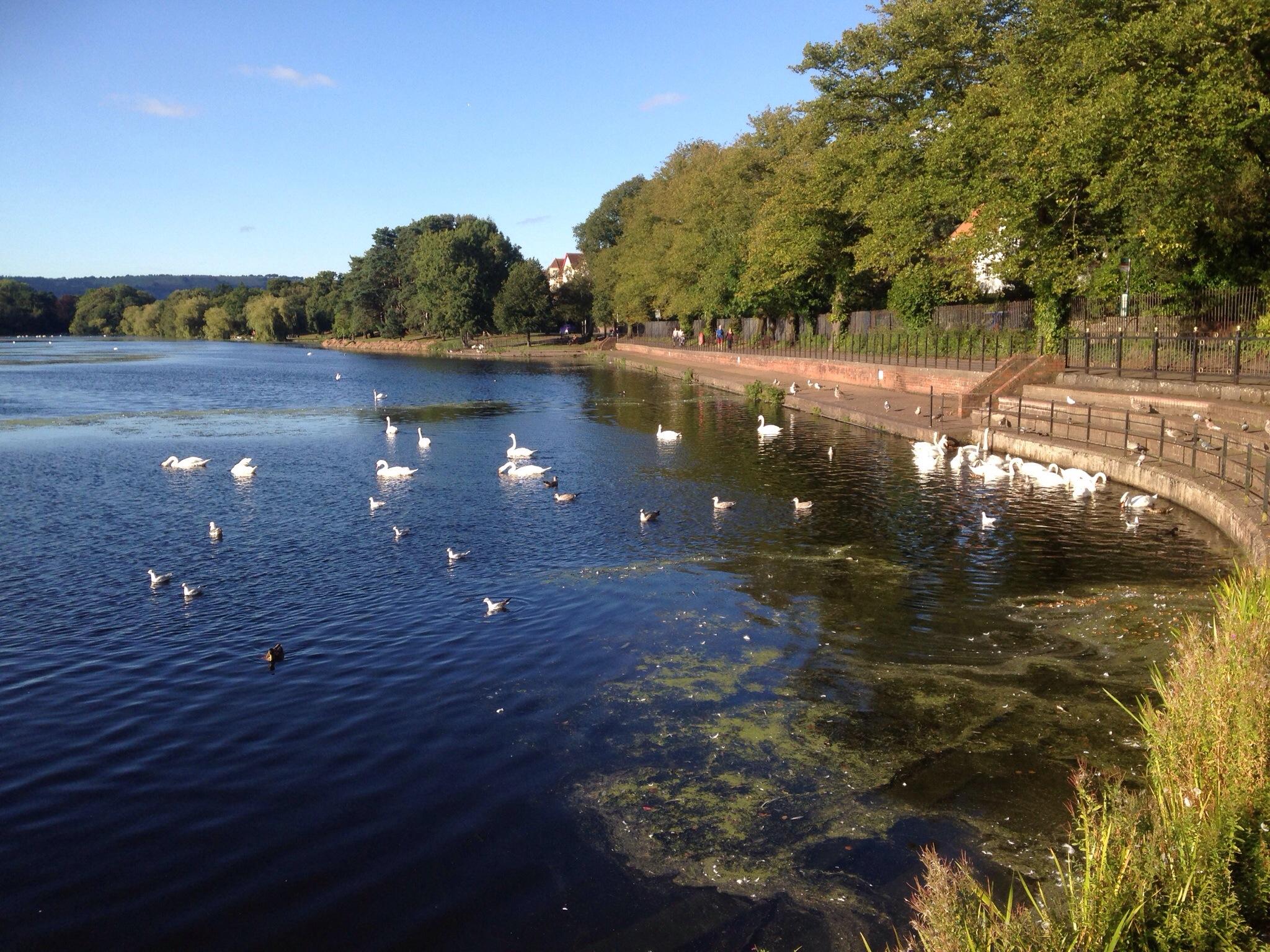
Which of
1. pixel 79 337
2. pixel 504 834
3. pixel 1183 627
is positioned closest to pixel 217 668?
pixel 504 834

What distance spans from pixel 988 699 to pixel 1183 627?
353cm

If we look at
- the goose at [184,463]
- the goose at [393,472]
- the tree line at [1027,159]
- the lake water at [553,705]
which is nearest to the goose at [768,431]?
the lake water at [553,705]

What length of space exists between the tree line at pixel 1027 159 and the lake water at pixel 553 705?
1001 centimetres

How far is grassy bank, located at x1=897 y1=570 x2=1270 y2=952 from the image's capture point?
4.44 metres

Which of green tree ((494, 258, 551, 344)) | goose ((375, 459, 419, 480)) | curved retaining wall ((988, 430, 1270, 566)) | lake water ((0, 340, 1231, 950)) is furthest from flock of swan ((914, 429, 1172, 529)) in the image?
green tree ((494, 258, 551, 344))

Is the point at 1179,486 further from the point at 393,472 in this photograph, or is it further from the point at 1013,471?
the point at 393,472

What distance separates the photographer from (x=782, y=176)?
4972 centimetres

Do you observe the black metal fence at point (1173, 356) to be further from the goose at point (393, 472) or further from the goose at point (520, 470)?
the goose at point (393, 472)

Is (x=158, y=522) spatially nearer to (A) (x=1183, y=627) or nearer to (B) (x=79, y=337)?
(A) (x=1183, y=627)

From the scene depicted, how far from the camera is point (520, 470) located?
2559 centimetres

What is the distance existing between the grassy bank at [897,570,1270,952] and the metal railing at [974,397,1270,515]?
31.0ft

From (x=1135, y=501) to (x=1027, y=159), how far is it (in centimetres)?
1432

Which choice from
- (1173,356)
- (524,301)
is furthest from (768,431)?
(524,301)

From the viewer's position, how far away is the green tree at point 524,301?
106m
